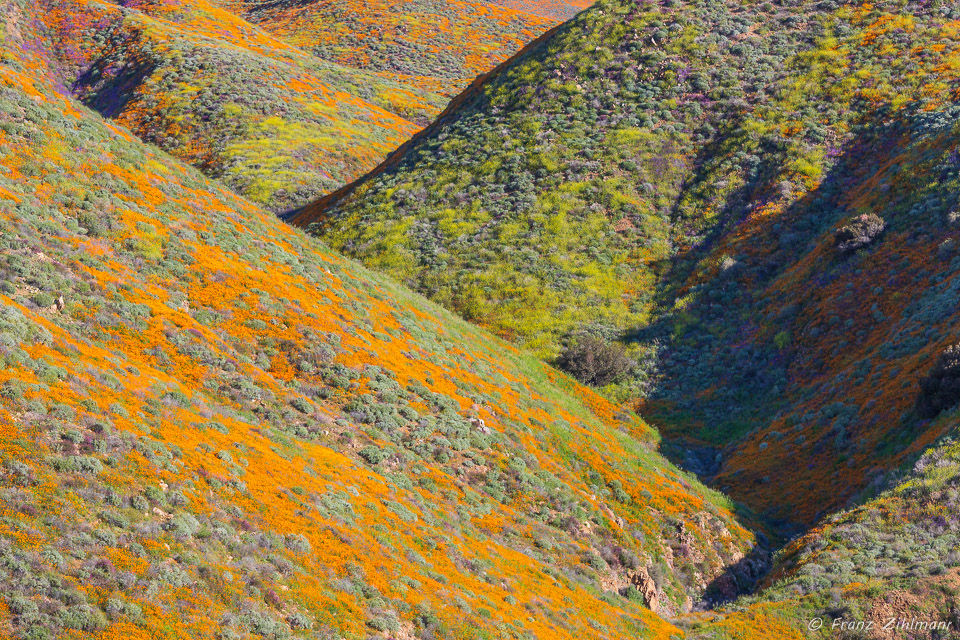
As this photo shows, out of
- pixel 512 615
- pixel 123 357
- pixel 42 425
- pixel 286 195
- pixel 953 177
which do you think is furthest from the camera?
pixel 286 195

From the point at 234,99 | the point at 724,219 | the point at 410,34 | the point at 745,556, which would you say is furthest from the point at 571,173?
the point at 410,34

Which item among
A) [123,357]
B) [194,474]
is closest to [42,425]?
[194,474]

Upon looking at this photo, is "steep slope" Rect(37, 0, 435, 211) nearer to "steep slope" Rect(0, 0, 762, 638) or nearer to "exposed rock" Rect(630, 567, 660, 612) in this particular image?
"steep slope" Rect(0, 0, 762, 638)

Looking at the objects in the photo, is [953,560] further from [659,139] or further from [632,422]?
[659,139]

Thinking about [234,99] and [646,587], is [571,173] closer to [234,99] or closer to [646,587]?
[646,587]

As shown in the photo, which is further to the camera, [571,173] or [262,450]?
[571,173]

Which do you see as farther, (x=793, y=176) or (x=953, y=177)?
(x=793, y=176)

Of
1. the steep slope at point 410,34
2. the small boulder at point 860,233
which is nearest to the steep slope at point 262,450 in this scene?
the small boulder at point 860,233
